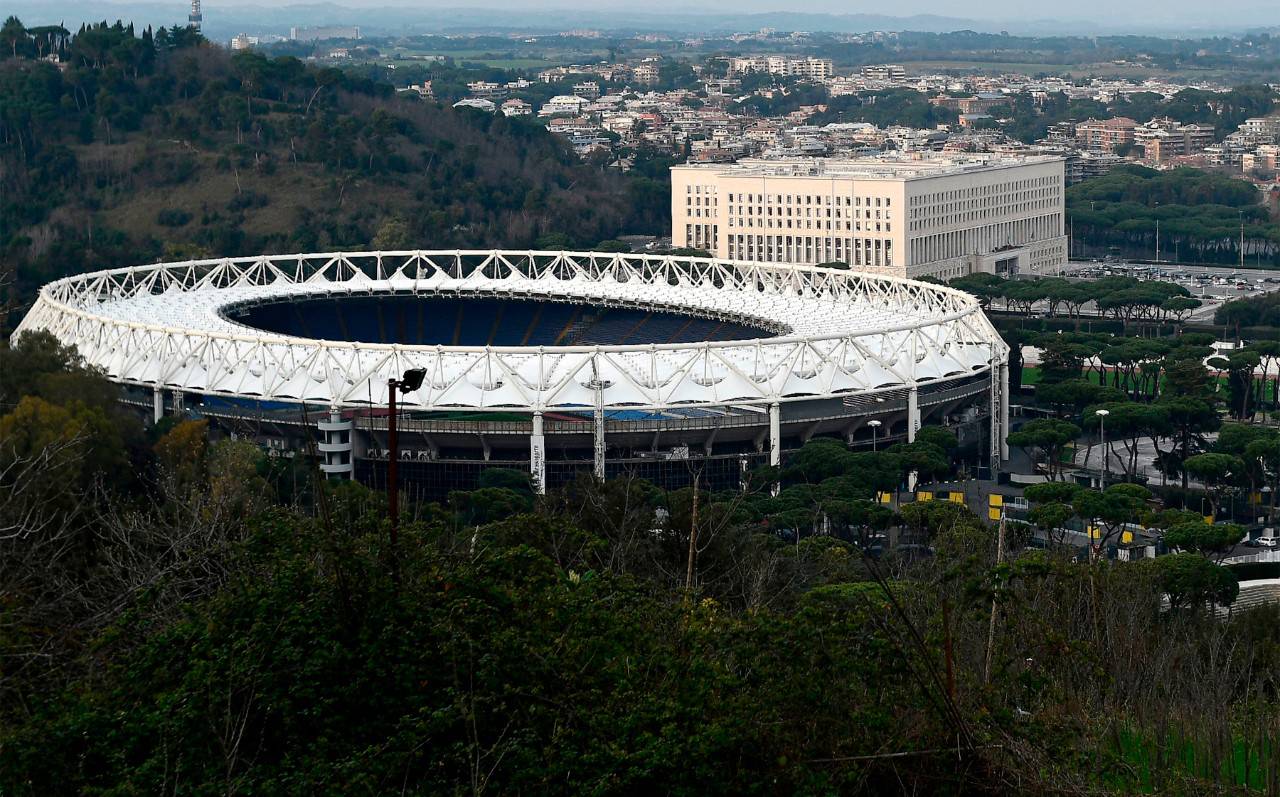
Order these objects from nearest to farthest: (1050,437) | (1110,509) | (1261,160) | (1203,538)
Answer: (1203,538) < (1110,509) < (1050,437) < (1261,160)

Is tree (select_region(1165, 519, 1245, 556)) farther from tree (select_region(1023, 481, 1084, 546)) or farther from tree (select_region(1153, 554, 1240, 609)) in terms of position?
tree (select_region(1153, 554, 1240, 609))

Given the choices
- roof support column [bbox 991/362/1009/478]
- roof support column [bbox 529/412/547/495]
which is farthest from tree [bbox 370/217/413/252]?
roof support column [bbox 529/412/547/495]

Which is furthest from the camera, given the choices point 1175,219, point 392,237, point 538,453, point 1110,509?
point 1175,219

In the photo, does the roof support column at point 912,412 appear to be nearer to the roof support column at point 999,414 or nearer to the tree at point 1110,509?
the roof support column at point 999,414

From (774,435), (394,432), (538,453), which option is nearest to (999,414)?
(774,435)

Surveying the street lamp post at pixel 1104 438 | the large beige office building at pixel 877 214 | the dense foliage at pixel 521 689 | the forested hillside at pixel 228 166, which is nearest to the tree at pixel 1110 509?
the street lamp post at pixel 1104 438

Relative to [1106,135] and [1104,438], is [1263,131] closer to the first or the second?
[1106,135]
